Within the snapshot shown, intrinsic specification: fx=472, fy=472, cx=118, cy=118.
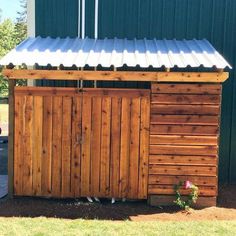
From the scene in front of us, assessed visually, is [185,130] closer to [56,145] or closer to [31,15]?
[56,145]

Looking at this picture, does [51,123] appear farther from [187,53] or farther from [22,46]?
[187,53]

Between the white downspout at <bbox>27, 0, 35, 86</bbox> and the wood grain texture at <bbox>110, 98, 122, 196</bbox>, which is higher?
the white downspout at <bbox>27, 0, 35, 86</bbox>

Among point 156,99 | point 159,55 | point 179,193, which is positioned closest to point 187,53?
point 159,55

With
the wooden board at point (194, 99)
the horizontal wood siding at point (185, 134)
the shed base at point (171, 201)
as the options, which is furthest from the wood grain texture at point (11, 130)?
the wooden board at point (194, 99)

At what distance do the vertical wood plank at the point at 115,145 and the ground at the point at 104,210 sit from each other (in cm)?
37

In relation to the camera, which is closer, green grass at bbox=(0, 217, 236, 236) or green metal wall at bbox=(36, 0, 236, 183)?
green grass at bbox=(0, 217, 236, 236)

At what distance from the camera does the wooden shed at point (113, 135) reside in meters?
8.70

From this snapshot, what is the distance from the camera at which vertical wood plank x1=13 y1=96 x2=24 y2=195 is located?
347 inches

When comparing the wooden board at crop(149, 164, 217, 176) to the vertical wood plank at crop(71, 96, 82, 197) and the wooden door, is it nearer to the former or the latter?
the wooden door

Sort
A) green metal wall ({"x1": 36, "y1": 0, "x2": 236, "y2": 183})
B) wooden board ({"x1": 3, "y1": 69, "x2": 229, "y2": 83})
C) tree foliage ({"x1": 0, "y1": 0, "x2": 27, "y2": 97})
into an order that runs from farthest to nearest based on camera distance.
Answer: tree foliage ({"x1": 0, "y1": 0, "x2": 27, "y2": 97})
green metal wall ({"x1": 36, "y1": 0, "x2": 236, "y2": 183})
wooden board ({"x1": 3, "y1": 69, "x2": 229, "y2": 83})

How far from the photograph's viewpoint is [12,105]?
8844mm

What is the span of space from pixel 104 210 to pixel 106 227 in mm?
1027

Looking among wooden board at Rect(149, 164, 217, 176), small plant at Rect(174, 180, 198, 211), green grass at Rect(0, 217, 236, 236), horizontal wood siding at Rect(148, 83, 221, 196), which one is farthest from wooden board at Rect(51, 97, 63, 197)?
small plant at Rect(174, 180, 198, 211)

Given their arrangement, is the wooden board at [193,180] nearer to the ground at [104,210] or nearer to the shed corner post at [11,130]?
the ground at [104,210]
